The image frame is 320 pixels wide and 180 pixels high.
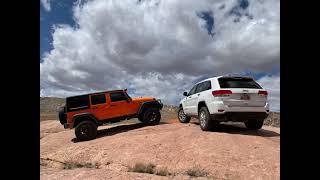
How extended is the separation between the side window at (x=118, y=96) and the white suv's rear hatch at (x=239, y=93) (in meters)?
5.20

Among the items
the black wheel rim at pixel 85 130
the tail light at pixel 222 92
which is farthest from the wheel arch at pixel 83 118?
the tail light at pixel 222 92

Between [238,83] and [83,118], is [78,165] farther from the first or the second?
[238,83]

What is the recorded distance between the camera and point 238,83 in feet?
36.0

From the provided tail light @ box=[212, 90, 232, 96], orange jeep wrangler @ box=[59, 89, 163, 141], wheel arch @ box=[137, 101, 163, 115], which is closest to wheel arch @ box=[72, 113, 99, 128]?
orange jeep wrangler @ box=[59, 89, 163, 141]

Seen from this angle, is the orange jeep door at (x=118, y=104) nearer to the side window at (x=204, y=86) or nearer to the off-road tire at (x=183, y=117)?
the off-road tire at (x=183, y=117)

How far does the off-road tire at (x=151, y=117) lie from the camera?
14.6 m

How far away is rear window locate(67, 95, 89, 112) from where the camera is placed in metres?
13.8

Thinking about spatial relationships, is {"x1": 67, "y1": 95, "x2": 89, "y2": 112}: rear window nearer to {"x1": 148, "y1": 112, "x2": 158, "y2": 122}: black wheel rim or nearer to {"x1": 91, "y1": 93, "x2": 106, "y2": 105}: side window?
{"x1": 91, "y1": 93, "x2": 106, "y2": 105}: side window

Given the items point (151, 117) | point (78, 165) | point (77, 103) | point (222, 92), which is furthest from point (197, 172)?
point (77, 103)
